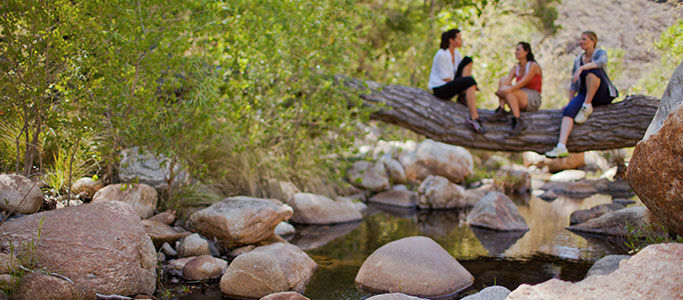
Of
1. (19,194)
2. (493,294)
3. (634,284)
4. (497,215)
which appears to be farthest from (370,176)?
(634,284)

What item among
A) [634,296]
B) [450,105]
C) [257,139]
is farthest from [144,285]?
[450,105]

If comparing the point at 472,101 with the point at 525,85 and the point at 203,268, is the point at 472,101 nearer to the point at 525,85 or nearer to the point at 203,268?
the point at 525,85

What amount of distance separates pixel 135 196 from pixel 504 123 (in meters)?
5.40

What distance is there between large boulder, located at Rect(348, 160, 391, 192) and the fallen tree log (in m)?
2.04

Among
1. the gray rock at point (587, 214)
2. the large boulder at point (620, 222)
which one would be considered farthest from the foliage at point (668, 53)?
the gray rock at point (587, 214)

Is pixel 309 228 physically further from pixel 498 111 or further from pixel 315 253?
pixel 498 111

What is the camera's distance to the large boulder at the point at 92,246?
3744 millimetres

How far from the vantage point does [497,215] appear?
24.6 ft

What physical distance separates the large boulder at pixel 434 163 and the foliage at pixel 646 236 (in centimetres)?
549

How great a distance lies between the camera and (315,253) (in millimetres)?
5957

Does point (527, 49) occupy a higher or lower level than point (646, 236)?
higher

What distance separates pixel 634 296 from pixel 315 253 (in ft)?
11.5

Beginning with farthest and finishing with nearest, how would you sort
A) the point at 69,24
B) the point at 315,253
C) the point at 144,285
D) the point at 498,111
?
1. the point at 498,111
2. the point at 315,253
3. the point at 69,24
4. the point at 144,285

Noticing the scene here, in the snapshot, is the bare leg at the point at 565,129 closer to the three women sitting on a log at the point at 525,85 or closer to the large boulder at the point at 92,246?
the three women sitting on a log at the point at 525,85
